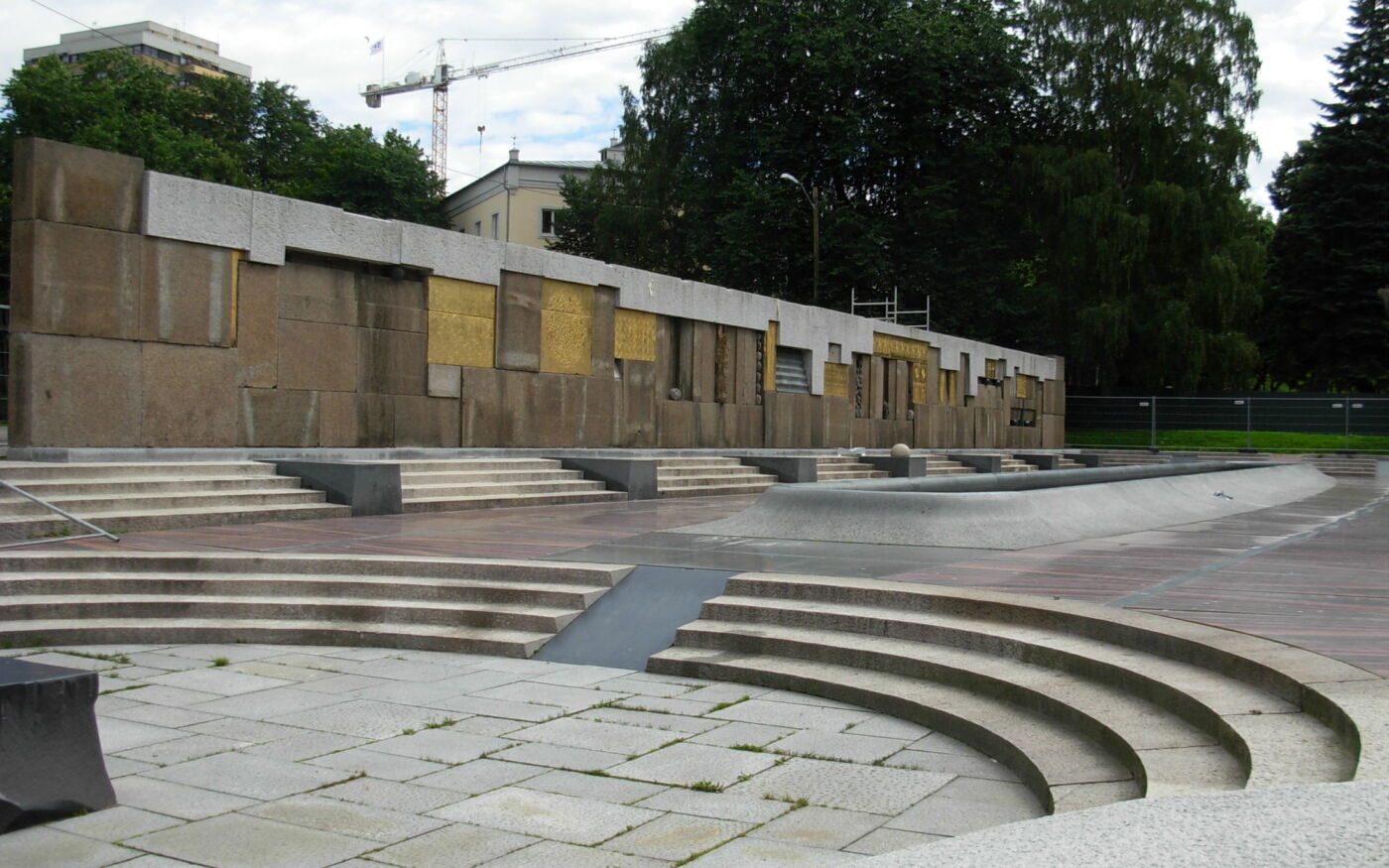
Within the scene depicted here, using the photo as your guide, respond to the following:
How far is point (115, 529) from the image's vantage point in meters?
9.61

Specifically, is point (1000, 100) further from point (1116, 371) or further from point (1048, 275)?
point (1116, 371)

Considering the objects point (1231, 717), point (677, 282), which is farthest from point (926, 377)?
point (1231, 717)

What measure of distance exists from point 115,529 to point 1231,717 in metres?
8.58

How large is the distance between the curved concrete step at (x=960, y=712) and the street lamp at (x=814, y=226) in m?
24.8

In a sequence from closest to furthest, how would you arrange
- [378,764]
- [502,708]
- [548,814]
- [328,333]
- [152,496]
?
[548,814], [378,764], [502,708], [152,496], [328,333]

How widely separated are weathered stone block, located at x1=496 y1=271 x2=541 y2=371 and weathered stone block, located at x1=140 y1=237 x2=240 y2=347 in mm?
3997

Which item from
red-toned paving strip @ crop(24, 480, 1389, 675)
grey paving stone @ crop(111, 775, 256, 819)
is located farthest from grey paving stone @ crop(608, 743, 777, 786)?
red-toned paving strip @ crop(24, 480, 1389, 675)

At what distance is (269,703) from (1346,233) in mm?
42657

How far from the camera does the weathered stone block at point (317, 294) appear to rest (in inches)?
513

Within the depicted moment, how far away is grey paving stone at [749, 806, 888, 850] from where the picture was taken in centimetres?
400

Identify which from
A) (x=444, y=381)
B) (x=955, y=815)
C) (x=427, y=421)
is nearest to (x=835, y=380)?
(x=444, y=381)

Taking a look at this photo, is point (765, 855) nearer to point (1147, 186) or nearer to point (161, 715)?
point (161, 715)

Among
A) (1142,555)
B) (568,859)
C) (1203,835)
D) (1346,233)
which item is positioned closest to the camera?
(1203,835)

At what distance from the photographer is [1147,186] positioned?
38.0 meters
